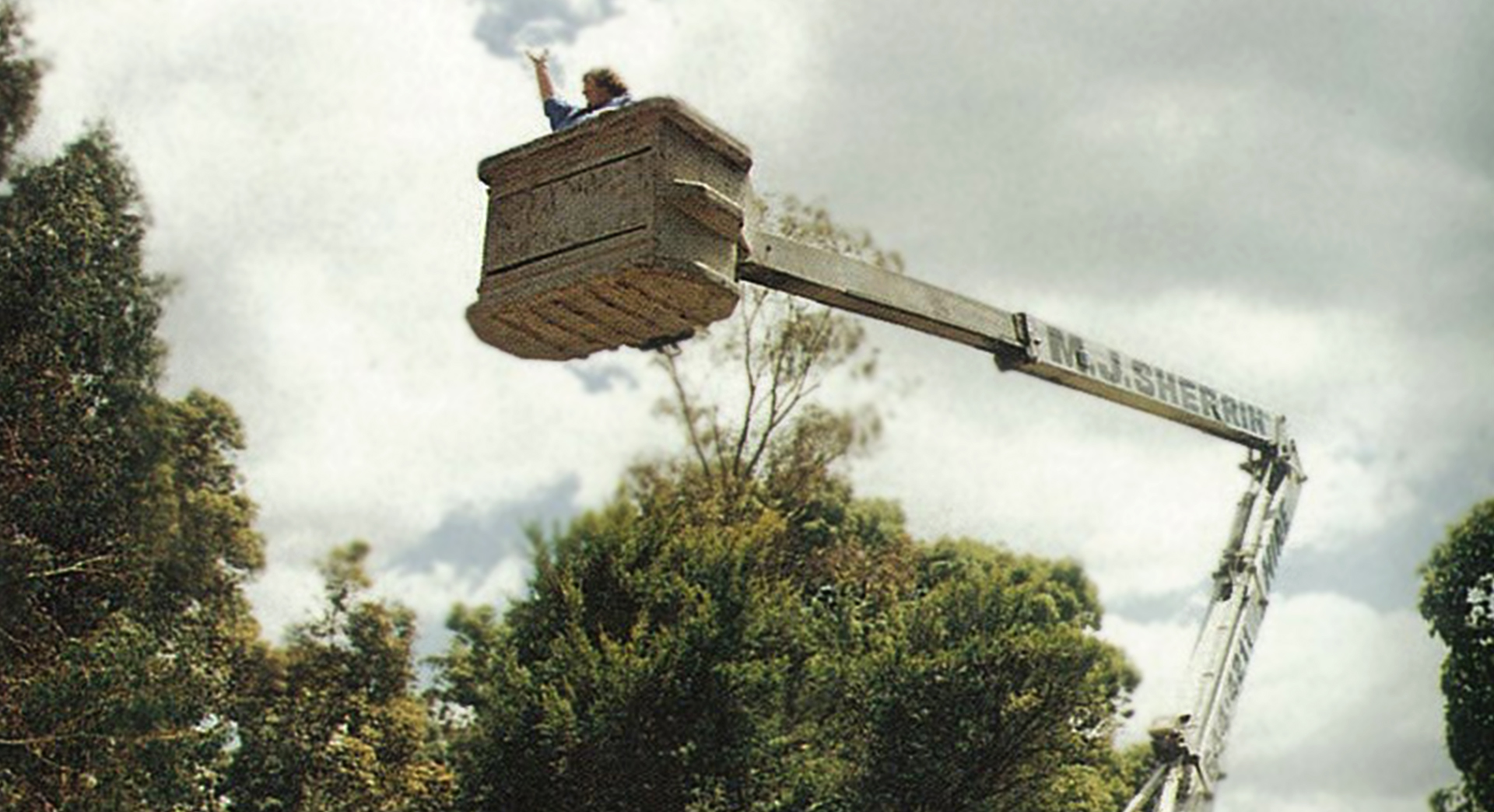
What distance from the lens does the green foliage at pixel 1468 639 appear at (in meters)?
22.0

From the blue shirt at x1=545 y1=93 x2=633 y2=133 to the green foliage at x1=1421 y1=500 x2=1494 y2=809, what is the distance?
21957 millimetres

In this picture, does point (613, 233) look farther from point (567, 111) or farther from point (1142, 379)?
point (1142, 379)

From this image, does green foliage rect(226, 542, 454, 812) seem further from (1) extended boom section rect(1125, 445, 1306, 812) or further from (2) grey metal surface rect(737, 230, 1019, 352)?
(2) grey metal surface rect(737, 230, 1019, 352)

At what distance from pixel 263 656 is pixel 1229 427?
25.1m

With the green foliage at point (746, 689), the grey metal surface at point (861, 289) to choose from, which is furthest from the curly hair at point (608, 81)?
the green foliage at point (746, 689)

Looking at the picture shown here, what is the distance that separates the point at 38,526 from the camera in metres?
20.2

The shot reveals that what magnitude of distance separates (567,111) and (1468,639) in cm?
2291

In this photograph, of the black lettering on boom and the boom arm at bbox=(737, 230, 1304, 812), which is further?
the black lettering on boom

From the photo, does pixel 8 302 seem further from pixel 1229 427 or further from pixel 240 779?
pixel 1229 427

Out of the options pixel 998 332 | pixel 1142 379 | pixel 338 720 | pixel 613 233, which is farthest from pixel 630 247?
pixel 338 720

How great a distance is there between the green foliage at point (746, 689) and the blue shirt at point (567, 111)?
486 inches

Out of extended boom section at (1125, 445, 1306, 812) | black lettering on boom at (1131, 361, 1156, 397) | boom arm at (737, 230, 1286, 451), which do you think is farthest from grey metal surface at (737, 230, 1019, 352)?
extended boom section at (1125, 445, 1306, 812)

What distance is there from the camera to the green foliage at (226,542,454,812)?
88.4 feet

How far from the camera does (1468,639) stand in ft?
75.6
